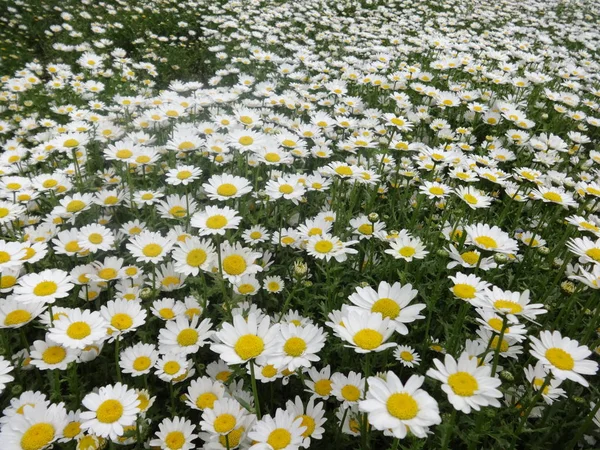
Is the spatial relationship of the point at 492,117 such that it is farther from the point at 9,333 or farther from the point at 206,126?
the point at 9,333

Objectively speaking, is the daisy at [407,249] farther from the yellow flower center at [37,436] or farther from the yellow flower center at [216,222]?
the yellow flower center at [37,436]

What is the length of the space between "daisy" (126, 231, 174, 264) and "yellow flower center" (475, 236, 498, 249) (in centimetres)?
179

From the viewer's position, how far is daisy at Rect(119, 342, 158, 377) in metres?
2.14

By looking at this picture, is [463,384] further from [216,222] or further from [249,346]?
[216,222]

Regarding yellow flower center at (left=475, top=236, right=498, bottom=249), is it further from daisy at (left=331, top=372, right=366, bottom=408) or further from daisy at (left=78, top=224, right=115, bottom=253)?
daisy at (left=78, top=224, right=115, bottom=253)

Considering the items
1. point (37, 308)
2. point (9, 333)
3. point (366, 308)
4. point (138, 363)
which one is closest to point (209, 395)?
point (138, 363)

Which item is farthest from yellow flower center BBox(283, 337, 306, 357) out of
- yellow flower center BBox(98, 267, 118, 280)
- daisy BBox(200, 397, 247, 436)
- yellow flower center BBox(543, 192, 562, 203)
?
yellow flower center BBox(543, 192, 562, 203)

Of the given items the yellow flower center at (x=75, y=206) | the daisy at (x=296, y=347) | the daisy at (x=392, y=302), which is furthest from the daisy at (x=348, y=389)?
the yellow flower center at (x=75, y=206)

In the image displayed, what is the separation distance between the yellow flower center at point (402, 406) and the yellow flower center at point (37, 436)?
4.81ft

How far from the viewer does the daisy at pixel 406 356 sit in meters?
2.32

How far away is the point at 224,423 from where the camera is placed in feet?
5.81

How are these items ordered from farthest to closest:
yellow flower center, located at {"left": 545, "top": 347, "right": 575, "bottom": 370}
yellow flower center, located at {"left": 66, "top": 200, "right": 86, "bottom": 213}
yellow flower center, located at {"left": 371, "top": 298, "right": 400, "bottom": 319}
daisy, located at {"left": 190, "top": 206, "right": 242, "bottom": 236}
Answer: yellow flower center, located at {"left": 66, "top": 200, "right": 86, "bottom": 213} < daisy, located at {"left": 190, "top": 206, "right": 242, "bottom": 236} < yellow flower center, located at {"left": 371, "top": 298, "right": 400, "bottom": 319} < yellow flower center, located at {"left": 545, "top": 347, "right": 575, "bottom": 370}

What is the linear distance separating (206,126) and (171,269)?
1637 millimetres

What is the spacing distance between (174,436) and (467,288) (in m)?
1.62
